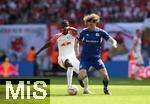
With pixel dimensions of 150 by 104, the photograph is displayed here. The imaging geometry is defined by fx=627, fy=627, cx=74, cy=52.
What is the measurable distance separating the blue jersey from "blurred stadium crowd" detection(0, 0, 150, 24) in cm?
1751

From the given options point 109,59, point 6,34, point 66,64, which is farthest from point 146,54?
point 66,64

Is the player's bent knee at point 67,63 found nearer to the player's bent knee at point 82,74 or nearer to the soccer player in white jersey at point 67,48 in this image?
the soccer player in white jersey at point 67,48

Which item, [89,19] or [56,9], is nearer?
[89,19]

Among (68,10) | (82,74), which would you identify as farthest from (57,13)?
(82,74)

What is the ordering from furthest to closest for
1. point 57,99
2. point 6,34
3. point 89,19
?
1. point 6,34
2. point 89,19
3. point 57,99

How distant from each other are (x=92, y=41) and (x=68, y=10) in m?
20.8

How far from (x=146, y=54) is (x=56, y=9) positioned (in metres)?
7.37

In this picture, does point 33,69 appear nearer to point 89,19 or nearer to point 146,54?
point 146,54

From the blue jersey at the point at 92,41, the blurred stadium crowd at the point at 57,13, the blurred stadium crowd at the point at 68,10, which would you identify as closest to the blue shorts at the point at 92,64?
the blue jersey at the point at 92,41

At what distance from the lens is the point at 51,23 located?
3781cm

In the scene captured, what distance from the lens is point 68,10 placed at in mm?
39875

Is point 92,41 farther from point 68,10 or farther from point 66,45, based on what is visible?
point 68,10

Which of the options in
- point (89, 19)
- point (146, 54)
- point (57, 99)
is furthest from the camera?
point (146, 54)

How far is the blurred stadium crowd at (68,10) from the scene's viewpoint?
37719mm
